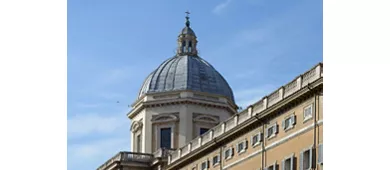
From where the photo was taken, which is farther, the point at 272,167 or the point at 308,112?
the point at 272,167

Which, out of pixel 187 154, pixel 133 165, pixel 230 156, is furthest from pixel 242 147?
pixel 133 165

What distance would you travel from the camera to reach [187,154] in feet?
209

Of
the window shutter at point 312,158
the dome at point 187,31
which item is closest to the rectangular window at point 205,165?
the window shutter at point 312,158

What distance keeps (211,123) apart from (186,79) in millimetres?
4782

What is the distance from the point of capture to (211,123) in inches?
3120

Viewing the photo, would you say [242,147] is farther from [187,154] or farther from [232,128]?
[187,154]

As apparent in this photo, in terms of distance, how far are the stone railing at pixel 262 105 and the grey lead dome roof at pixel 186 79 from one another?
14843 millimetres

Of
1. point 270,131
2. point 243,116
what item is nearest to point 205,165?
point 243,116

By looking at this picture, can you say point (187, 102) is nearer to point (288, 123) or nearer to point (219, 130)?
point (219, 130)

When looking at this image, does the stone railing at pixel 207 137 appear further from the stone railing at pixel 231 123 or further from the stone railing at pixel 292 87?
the stone railing at pixel 292 87
